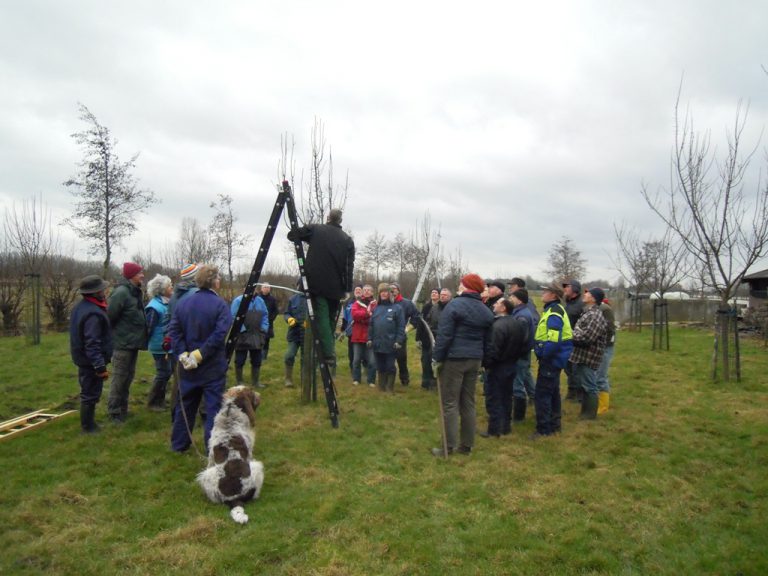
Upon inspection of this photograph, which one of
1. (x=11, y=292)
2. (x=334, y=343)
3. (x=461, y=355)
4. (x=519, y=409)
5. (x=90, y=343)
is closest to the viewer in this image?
(x=461, y=355)

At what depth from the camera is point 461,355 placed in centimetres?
612

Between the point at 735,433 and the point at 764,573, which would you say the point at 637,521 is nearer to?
the point at 764,573

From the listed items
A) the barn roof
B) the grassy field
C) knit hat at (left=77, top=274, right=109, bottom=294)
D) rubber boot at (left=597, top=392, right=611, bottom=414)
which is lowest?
the grassy field

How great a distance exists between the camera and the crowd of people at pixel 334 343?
5.62m

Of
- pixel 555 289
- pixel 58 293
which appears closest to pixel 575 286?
pixel 555 289

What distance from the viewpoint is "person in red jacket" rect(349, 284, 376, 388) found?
33.5ft

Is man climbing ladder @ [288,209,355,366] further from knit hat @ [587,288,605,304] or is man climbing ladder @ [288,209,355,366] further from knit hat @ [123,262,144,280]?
knit hat @ [587,288,605,304]

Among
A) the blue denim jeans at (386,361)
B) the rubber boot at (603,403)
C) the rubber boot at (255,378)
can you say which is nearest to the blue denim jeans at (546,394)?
the rubber boot at (603,403)

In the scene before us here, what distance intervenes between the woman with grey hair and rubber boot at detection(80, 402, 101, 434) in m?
1.12

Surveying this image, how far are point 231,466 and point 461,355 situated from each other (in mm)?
2858

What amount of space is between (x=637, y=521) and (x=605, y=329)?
3.37 m

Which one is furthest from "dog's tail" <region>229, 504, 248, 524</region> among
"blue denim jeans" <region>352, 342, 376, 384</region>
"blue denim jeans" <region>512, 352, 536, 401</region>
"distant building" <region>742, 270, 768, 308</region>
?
"distant building" <region>742, 270, 768, 308</region>

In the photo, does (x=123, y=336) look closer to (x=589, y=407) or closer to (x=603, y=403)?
(x=589, y=407)

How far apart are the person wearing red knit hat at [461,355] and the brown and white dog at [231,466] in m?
2.40
